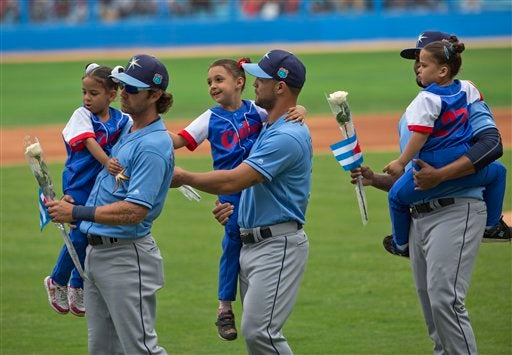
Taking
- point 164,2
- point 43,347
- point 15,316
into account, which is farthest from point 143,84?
point 164,2

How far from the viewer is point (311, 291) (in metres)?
10.1

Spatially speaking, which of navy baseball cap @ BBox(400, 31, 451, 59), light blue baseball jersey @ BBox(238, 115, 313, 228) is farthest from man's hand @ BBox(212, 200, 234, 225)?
navy baseball cap @ BBox(400, 31, 451, 59)

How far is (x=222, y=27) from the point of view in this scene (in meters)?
38.9

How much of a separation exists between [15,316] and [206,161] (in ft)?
26.6

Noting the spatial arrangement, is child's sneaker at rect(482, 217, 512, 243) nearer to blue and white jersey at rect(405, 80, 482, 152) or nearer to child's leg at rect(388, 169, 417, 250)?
child's leg at rect(388, 169, 417, 250)

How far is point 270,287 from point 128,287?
2.83 feet

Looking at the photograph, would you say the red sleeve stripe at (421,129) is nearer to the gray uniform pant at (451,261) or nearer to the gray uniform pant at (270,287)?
the gray uniform pant at (451,261)

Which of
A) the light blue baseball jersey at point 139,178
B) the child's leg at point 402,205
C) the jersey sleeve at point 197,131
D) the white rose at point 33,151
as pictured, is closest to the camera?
the light blue baseball jersey at point 139,178

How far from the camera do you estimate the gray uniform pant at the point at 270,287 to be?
6.10 m

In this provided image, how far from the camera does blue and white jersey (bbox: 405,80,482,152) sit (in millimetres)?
6312

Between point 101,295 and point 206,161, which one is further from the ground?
point 101,295

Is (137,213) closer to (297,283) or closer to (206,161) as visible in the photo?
(297,283)

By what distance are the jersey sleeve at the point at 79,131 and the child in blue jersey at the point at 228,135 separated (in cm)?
67

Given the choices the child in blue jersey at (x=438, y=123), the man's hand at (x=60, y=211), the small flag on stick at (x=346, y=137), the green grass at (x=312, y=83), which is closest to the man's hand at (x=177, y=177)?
the man's hand at (x=60, y=211)
